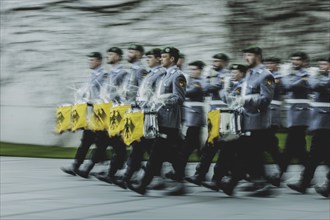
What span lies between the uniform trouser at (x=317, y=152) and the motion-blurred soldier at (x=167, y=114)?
67.9 inches

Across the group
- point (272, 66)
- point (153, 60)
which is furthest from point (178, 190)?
point (272, 66)

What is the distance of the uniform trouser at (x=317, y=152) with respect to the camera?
37.7 ft

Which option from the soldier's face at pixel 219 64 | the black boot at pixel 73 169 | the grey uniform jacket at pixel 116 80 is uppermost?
the soldier's face at pixel 219 64

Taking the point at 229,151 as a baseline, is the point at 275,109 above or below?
above

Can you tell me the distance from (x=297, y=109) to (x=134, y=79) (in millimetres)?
2407

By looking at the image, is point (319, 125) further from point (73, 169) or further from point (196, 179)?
point (73, 169)

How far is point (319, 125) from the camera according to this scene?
37.9 feet

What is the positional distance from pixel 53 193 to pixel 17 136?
11085 millimetres

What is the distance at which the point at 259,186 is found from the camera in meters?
11.6

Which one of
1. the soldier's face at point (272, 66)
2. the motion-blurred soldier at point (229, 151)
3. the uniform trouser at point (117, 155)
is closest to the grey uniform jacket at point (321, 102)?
the motion-blurred soldier at point (229, 151)

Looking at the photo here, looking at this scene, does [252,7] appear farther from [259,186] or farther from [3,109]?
[259,186]

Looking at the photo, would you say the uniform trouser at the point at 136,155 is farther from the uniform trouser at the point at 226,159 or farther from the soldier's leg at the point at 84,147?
the soldier's leg at the point at 84,147

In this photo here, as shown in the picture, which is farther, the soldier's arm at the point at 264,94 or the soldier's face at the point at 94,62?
the soldier's face at the point at 94,62

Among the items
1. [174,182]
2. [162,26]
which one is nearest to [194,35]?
[162,26]
